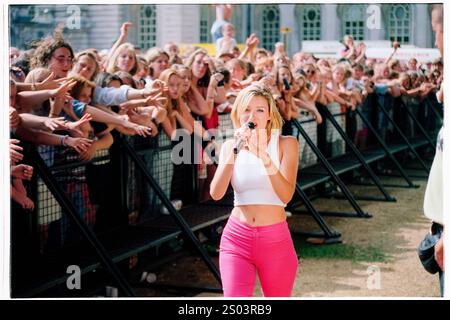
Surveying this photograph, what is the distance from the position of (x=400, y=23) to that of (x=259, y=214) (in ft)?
4.88

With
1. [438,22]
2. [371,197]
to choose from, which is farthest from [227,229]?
[371,197]

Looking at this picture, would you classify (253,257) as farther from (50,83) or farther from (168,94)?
(168,94)

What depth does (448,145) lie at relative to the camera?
13.6 ft

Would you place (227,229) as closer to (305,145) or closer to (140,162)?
(140,162)

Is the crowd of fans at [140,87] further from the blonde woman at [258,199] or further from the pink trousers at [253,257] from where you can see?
the pink trousers at [253,257]

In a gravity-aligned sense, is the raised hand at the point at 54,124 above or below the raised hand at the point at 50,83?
below

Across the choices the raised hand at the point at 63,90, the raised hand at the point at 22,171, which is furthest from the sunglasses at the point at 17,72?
the raised hand at the point at 22,171

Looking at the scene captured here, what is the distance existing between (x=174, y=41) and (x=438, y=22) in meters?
2.26

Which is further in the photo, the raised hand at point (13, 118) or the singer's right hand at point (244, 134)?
the raised hand at point (13, 118)

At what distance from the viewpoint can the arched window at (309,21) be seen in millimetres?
4777

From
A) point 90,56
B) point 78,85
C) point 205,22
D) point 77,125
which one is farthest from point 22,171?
point 205,22

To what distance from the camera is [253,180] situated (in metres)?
4.14
